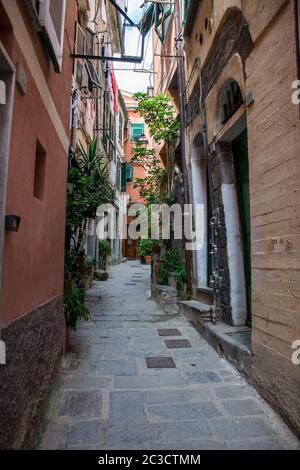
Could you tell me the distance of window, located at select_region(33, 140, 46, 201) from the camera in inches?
111

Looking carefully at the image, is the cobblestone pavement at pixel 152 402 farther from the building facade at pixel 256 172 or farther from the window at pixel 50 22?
the window at pixel 50 22

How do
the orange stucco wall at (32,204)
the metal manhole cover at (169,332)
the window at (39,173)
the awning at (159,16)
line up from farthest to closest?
1. the awning at (159,16)
2. the metal manhole cover at (169,332)
3. the window at (39,173)
4. the orange stucco wall at (32,204)

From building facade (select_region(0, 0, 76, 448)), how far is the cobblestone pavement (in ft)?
0.96

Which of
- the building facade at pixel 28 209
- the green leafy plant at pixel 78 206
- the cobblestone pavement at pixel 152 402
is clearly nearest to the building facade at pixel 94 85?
the green leafy plant at pixel 78 206

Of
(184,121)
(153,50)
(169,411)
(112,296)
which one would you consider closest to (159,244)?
(112,296)

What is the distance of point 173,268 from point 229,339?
3.32 metres

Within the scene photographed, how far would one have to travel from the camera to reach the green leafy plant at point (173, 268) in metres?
6.48

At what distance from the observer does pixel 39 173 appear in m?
2.87

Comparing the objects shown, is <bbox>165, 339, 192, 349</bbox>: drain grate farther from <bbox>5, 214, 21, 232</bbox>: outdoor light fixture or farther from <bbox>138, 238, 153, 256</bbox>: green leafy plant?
<bbox>138, 238, 153, 256</bbox>: green leafy plant

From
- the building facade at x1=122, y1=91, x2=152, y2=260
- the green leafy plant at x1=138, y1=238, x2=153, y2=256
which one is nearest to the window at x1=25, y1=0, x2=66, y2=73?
the green leafy plant at x1=138, y1=238, x2=153, y2=256

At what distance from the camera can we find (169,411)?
2.67m

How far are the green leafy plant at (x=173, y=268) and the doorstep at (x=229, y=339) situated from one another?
4.14 feet

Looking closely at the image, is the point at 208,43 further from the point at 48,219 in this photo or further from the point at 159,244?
the point at 159,244

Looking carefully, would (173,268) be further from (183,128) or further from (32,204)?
(32,204)
